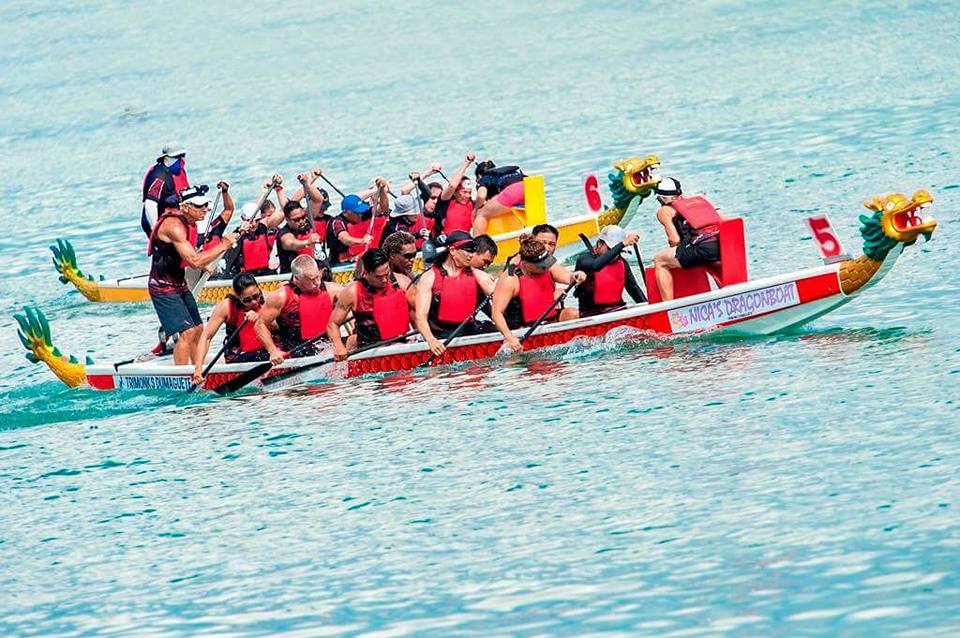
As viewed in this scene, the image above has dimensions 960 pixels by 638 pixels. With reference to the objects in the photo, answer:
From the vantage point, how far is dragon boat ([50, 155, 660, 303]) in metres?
22.7

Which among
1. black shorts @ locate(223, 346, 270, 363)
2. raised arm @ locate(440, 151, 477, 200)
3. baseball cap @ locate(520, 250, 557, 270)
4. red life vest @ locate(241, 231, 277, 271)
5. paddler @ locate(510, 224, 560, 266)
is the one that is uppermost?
raised arm @ locate(440, 151, 477, 200)

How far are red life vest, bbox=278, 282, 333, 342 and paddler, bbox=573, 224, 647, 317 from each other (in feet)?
9.68

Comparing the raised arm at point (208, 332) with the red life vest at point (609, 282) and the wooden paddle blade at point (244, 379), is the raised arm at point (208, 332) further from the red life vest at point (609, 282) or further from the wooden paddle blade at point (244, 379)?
the red life vest at point (609, 282)

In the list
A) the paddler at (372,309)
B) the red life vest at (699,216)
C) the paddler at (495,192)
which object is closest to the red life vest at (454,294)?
the paddler at (372,309)

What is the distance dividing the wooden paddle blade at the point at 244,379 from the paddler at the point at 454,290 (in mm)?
1967

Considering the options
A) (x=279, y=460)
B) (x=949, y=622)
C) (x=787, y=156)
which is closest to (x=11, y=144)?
(x=787, y=156)

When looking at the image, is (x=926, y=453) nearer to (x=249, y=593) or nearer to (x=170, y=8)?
(x=249, y=593)

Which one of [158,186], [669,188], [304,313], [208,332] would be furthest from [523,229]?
[208,332]

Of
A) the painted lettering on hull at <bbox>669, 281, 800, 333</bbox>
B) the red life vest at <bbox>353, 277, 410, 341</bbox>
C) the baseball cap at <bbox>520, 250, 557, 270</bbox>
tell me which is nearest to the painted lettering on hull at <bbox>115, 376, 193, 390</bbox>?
the red life vest at <bbox>353, 277, 410, 341</bbox>

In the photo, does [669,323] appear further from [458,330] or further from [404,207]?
[404,207]

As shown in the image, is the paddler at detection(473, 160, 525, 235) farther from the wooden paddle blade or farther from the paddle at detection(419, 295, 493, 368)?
the wooden paddle blade

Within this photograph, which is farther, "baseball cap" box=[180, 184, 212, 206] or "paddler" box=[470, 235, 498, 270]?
"baseball cap" box=[180, 184, 212, 206]

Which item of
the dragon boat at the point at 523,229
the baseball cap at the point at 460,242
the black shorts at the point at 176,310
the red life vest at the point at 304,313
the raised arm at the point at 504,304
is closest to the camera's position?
the raised arm at the point at 504,304

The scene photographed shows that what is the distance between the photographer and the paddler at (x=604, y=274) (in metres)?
16.6
